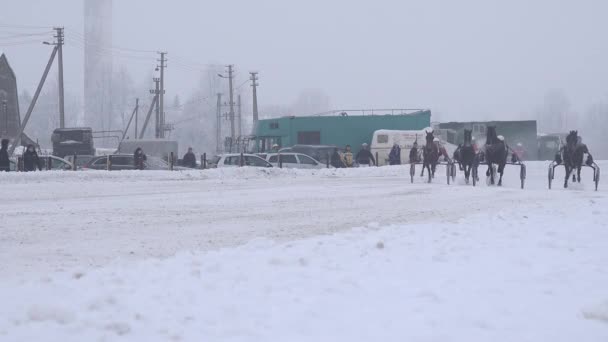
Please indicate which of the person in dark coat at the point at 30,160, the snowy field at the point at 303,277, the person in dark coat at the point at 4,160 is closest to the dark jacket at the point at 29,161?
the person in dark coat at the point at 30,160

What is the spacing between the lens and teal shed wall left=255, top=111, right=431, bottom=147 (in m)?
47.0

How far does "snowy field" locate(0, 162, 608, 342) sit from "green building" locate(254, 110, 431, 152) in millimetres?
34126

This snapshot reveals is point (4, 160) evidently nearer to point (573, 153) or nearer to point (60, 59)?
point (573, 153)

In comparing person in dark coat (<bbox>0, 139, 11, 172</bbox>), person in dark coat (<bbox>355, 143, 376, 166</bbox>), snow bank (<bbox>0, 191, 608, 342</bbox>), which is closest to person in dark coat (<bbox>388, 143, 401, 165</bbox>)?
person in dark coat (<bbox>355, 143, 376, 166</bbox>)

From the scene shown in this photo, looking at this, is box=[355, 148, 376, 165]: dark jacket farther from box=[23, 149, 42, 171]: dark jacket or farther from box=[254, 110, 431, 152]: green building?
box=[23, 149, 42, 171]: dark jacket

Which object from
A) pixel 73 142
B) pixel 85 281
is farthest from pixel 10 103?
pixel 85 281

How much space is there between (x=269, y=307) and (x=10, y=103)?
70437mm

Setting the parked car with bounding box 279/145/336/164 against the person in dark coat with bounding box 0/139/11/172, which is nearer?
the person in dark coat with bounding box 0/139/11/172

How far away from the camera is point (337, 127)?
47.2m

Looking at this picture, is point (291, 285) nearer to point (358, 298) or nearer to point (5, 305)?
point (358, 298)

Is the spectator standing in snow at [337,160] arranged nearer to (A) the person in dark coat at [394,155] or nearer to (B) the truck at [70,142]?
(A) the person in dark coat at [394,155]

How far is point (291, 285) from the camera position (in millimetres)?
6156

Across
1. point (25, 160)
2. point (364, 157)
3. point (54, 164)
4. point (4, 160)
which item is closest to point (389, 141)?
point (364, 157)

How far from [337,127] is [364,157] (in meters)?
8.74
